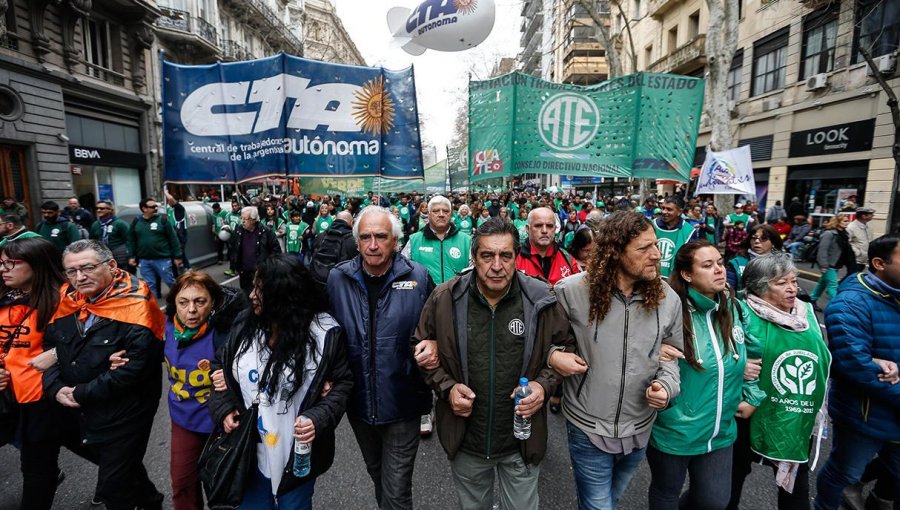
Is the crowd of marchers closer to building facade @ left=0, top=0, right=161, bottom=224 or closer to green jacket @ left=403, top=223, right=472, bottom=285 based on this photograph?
green jacket @ left=403, top=223, right=472, bottom=285

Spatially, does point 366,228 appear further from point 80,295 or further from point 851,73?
point 851,73

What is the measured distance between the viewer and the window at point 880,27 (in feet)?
39.7

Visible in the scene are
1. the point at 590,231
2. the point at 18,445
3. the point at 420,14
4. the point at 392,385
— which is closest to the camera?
the point at 392,385

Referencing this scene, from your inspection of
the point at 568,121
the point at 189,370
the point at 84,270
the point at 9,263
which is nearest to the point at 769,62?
the point at 568,121

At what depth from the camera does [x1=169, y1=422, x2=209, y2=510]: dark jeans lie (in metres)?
2.30

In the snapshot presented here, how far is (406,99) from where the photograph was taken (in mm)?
4980

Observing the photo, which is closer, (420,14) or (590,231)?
(590,231)

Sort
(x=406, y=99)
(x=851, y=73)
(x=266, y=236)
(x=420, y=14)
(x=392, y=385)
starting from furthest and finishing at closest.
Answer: (x=851, y=73), (x=266, y=236), (x=420, y=14), (x=406, y=99), (x=392, y=385)

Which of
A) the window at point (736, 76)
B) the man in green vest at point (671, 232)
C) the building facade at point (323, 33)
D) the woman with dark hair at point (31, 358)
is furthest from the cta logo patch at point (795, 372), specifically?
the building facade at point (323, 33)

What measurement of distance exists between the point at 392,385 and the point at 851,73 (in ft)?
61.2

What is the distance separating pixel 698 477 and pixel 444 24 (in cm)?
526

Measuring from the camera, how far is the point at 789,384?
224 cm

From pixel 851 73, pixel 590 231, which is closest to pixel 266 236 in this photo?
pixel 590 231

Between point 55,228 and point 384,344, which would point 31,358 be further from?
point 55,228
